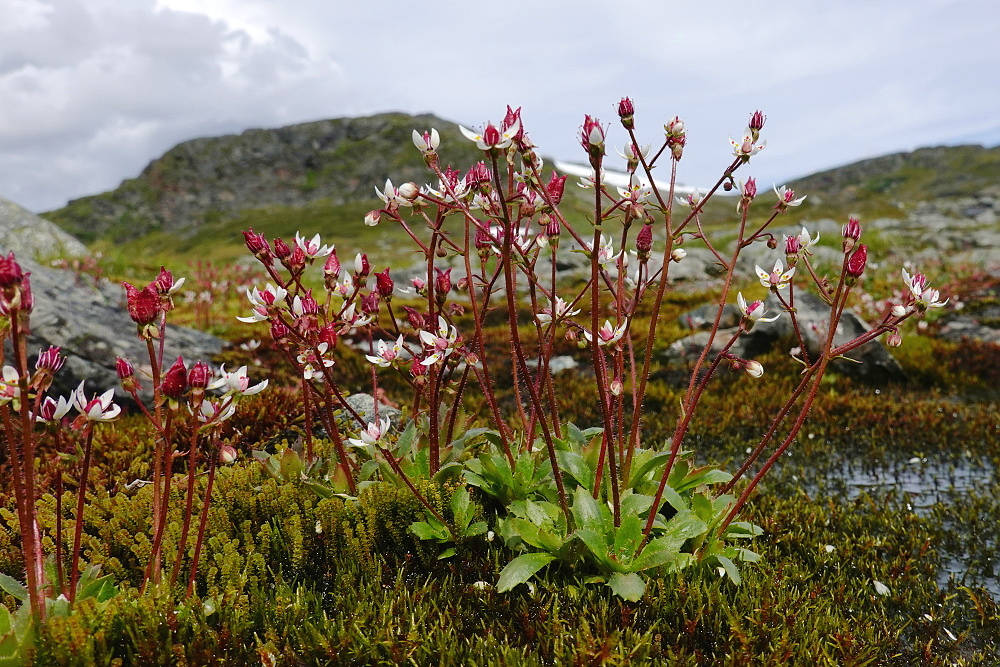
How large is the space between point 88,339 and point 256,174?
134m

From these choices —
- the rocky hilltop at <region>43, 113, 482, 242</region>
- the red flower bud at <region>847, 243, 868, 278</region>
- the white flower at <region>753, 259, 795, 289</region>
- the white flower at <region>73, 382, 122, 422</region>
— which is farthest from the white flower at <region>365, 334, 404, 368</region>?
the rocky hilltop at <region>43, 113, 482, 242</region>

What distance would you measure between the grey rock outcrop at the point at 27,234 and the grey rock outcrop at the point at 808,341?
15.7 metres

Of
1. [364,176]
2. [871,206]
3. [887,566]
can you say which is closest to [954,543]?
[887,566]

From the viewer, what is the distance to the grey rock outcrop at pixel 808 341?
6.91 meters

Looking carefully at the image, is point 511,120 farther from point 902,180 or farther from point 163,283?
point 902,180

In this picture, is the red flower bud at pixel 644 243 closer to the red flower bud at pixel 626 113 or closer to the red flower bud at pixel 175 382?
the red flower bud at pixel 626 113

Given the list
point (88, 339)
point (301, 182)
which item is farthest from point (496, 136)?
point (301, 182)

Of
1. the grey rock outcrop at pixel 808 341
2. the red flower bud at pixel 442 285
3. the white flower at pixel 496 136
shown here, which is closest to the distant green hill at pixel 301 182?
the grey rock outcrop at pixel 808 341

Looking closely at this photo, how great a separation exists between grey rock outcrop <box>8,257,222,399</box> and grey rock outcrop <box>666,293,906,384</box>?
5843mm

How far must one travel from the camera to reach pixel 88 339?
5.12m

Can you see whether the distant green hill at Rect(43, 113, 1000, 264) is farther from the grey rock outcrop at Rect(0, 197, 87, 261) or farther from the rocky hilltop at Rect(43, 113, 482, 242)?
the grey rock outcrop at Rect(0, 197, 87, 261)

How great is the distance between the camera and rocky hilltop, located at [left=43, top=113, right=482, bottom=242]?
107 meters

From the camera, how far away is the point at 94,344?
5133 mm

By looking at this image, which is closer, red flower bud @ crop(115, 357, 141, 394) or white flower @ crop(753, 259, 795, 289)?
red flower bud @ crop(115, 357, 141, 394)
